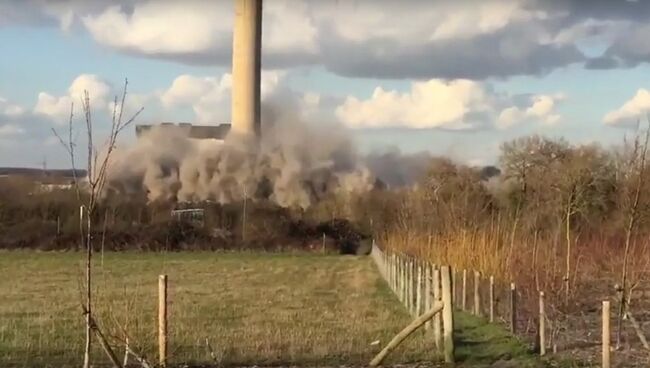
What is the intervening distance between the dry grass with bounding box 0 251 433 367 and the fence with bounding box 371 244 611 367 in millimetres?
493

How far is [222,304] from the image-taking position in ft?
79.7

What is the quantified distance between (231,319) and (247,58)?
5556 centimetres

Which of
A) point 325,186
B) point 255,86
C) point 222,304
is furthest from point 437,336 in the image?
point 325,186

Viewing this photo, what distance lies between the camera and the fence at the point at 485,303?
42.9ft

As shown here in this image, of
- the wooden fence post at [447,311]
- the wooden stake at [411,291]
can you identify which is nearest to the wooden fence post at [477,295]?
Result: the wooden stake at [411,291]

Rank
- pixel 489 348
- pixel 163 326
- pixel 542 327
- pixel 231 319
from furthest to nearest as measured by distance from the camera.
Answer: pixel 231 319, pixel 489 348, pixel 542 327, pixel 163 326

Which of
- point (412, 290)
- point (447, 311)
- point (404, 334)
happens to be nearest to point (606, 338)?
point (447, 311)

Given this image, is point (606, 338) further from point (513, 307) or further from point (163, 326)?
point (513, 307)

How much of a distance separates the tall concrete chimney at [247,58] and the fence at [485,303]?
4886 cm

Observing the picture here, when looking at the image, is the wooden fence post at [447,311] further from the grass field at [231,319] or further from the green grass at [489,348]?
the grass field at [231,319]

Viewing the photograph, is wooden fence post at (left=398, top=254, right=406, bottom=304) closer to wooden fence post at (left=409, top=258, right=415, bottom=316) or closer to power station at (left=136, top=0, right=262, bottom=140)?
wooden fence post at (left=409, top=258, right=415, bottom=316)

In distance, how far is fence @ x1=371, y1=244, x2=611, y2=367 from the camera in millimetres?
13066

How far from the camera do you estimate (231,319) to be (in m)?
20.2

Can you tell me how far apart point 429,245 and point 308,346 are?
12.6m
